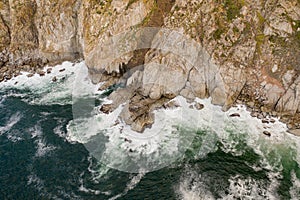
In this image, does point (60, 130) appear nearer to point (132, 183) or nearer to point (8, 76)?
point (132, 183)

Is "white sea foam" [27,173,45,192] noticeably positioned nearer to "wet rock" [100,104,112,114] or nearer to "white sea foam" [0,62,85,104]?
"wet rock" [100,104,112,114]

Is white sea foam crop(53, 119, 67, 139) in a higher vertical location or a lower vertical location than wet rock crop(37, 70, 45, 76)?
lower

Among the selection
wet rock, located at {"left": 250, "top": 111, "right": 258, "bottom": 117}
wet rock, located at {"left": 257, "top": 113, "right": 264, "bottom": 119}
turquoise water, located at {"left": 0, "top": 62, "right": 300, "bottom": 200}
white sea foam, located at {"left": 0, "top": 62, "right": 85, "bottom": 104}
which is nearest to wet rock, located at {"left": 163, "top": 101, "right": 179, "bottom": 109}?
turquoise water, located at {"left": 0, "top": 62, "right": 300, "bottom": 200}

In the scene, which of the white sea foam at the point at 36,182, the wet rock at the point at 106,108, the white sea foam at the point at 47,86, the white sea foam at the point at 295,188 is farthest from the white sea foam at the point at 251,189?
the white sea foam at the point at 47,86

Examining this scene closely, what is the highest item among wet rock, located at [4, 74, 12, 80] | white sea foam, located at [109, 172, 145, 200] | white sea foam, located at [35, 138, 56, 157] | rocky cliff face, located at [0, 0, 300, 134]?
rocky cliff face, located at [0, 0, 300, 134]

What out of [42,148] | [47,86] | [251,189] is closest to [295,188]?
[251,189]
